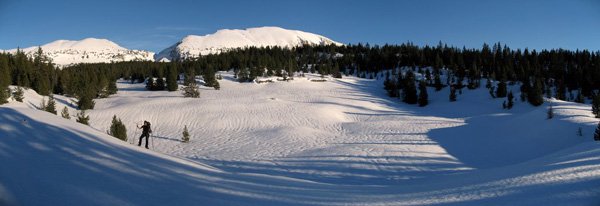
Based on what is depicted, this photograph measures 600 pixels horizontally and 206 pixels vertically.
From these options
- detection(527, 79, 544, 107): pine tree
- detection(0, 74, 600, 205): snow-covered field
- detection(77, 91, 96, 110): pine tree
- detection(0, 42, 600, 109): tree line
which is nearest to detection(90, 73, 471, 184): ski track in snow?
detection(0, 74, 600, 205): snow-covered field

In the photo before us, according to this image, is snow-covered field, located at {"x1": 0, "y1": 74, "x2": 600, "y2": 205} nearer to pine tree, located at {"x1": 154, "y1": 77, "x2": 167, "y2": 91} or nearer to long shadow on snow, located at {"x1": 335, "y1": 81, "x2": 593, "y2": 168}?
long shadow on snow, located at {"x1": 335, "y1": 81, "x2": 593, "y2": 168}

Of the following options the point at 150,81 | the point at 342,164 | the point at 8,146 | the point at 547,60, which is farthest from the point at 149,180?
the point at 547,60

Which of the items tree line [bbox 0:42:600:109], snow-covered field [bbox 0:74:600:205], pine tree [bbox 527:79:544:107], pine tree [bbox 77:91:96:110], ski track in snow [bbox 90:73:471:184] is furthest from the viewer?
tree line [bbox 0:42:600:109]

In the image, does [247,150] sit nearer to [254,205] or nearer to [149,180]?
[149,180]

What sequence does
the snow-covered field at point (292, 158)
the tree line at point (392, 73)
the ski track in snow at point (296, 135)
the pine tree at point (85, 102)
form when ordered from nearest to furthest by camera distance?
→ the snow-covered field at point (292, 158)
the ski track in snow at point (296, 135)
the pine tree at point (85, 102)
the tree line at point (392, 73)

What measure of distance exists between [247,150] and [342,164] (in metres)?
6.47

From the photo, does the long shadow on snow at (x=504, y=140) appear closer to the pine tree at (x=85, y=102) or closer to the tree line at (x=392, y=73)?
the tree line at (x=392, y=73)

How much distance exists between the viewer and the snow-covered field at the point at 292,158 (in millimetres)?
6926

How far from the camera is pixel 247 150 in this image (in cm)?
1980

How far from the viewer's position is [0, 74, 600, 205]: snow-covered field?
6.93 metres

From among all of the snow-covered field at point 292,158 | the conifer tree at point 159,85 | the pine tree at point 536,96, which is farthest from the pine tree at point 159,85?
the pine tree at point 536,96

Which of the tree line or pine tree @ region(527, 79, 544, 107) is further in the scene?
the tree line

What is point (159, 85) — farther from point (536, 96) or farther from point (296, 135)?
point (536, 96)

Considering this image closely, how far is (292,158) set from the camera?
17438 millimetres
